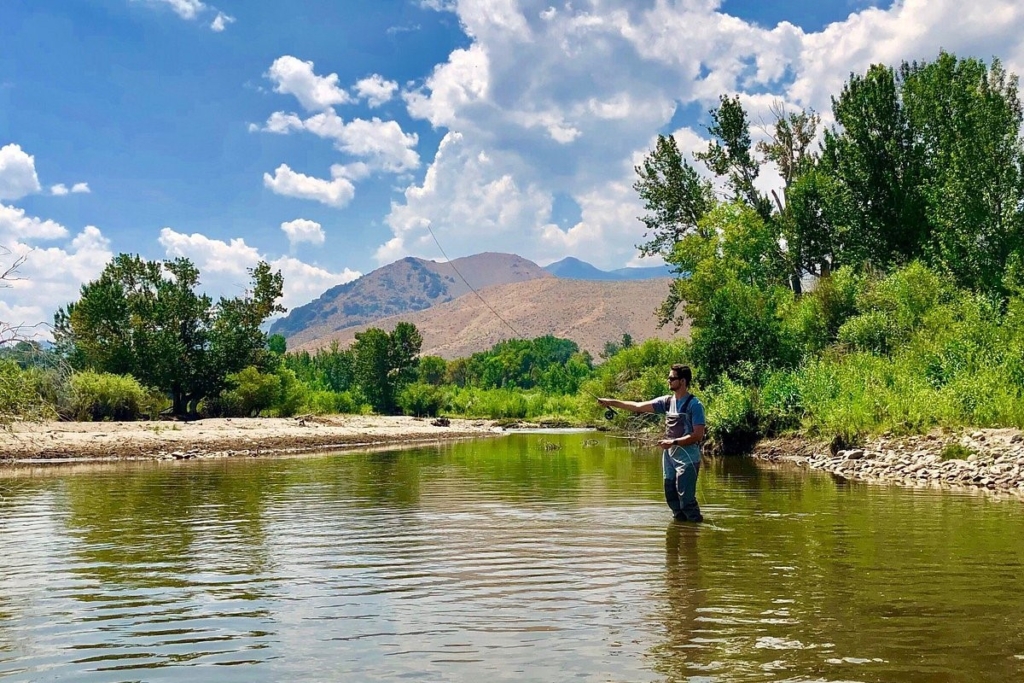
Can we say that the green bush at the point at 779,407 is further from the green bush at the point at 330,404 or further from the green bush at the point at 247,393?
the green bush at the point at 330,404

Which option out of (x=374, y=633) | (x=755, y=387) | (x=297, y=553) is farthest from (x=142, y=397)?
(x=374, y=633)

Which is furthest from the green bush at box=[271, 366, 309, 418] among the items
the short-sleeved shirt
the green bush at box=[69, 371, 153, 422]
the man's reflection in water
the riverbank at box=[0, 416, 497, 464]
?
the man's reflection in water

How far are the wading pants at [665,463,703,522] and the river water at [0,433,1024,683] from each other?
9.4 inches

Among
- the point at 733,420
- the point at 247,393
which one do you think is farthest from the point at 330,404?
the point at 733,420

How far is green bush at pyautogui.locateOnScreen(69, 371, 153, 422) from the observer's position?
45688 millimetres

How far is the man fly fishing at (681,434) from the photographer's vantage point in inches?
437

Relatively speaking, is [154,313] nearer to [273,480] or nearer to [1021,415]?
[273,480]

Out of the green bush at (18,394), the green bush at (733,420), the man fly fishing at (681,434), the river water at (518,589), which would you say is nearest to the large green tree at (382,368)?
the green bush at (733,420)

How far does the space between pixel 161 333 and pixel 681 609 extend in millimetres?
54925

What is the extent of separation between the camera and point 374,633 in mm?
6418

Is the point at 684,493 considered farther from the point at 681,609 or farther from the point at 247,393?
the point at 247,393

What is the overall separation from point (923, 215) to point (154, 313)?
163ft

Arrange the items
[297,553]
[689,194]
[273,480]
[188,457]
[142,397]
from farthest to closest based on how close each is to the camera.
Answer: [689,194], [142,397], [188,457], [273,480], [297,553]

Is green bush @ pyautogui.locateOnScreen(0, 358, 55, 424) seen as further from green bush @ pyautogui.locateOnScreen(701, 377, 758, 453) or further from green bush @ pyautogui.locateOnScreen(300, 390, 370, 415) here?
green bush @ pyautogui.locateOnScreen(300, 390, 370, 415)
